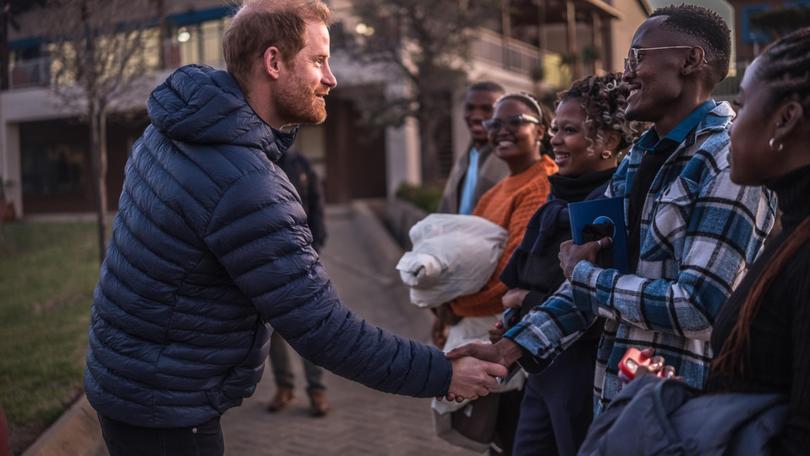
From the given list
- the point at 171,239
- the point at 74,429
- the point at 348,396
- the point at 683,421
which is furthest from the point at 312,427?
the point at 683,421

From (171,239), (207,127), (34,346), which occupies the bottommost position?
(34,346)

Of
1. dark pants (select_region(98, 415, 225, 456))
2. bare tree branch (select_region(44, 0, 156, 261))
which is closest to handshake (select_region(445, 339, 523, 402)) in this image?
dark pants (select_region(98, 415, 225, 456))

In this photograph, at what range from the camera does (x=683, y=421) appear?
1.76 meters

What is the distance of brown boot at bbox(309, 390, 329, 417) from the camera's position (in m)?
6.71

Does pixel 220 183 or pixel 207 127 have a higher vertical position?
pixel 207 127

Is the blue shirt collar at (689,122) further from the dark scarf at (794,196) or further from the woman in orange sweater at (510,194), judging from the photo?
the woman in orange sweater at (510,194)

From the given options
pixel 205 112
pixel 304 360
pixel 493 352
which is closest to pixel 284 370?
pixel 304 360

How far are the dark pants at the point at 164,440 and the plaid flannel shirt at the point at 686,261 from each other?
119 cm

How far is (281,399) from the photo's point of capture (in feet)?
22.9

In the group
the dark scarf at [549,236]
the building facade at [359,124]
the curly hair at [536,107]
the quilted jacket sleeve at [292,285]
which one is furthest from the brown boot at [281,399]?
the building facade at [359,124]

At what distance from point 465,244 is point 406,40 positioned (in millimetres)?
14527

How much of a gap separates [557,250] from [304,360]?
3805mm

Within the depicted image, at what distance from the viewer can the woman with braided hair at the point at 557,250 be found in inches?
131

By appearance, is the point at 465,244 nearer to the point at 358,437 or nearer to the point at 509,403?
the point at 509,403
